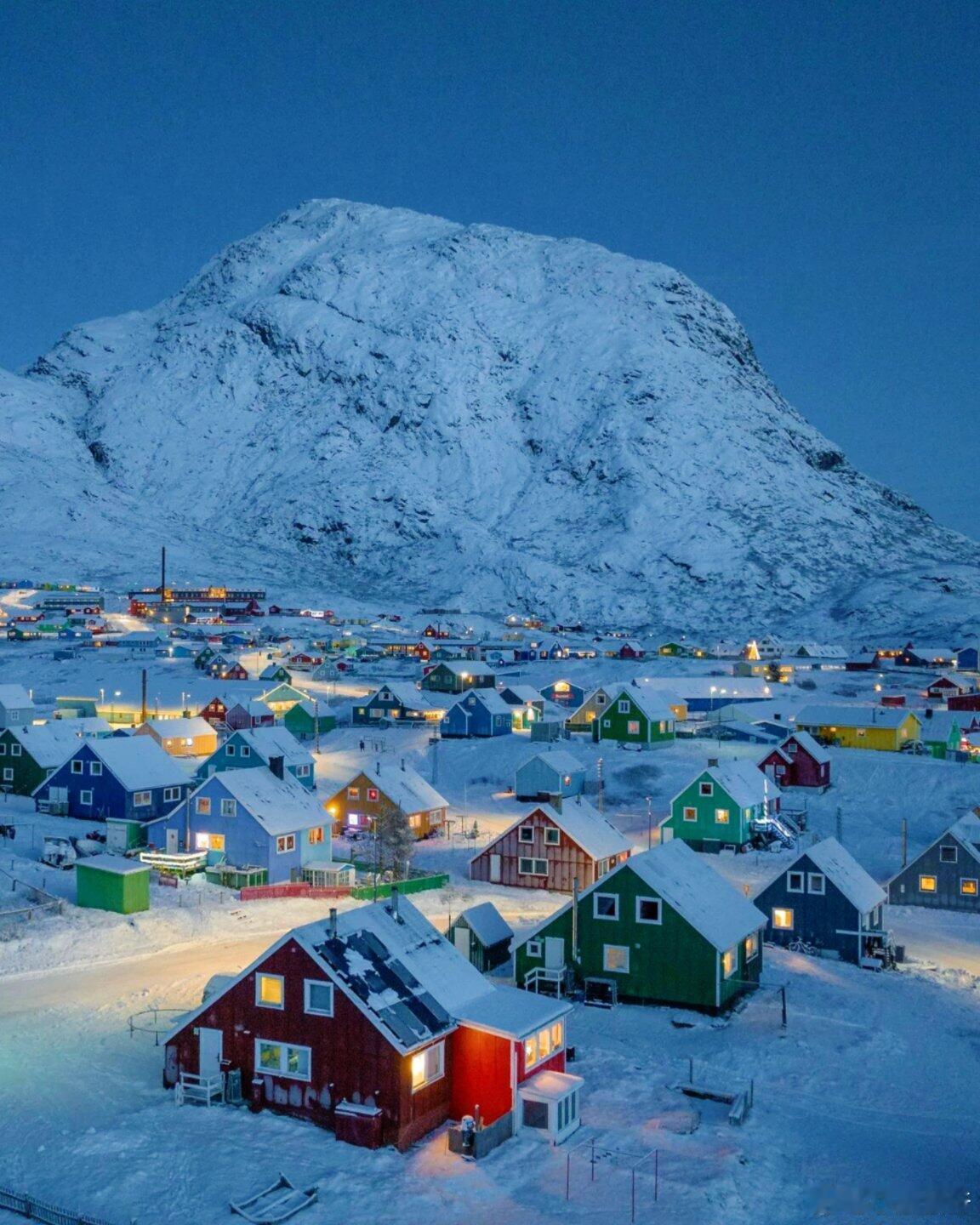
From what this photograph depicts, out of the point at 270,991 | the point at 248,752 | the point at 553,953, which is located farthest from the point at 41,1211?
the point at 248,752

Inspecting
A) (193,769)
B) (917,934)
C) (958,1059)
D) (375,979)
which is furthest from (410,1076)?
(193,769)

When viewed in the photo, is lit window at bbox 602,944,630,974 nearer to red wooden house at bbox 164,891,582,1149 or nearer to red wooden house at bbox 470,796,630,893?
red wooden house at bbox 164,891,582,1149

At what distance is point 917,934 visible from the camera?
3809 cm

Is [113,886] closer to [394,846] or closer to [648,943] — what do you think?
[394,846]

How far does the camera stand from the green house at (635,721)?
6931 cm

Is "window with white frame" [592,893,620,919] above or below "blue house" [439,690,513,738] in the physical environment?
below

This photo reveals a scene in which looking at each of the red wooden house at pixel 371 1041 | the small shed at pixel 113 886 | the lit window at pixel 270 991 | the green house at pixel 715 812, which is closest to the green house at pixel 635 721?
the green house at pixel 715 812

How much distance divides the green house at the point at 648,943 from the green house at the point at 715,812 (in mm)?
18399

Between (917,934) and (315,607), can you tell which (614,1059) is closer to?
(917,934)

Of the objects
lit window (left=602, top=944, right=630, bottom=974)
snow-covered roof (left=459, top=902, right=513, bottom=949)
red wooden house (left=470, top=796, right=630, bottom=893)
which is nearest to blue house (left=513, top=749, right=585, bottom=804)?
red wooden house (left=470, top=796, right=630, bottom=893)

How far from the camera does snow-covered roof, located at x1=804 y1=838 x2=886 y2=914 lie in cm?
3491

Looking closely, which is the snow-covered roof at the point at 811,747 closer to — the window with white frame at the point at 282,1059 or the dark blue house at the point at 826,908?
the dark blue house at the point at 826,908

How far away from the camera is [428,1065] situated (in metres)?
21.2

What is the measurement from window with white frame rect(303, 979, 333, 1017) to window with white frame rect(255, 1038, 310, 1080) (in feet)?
2.16
